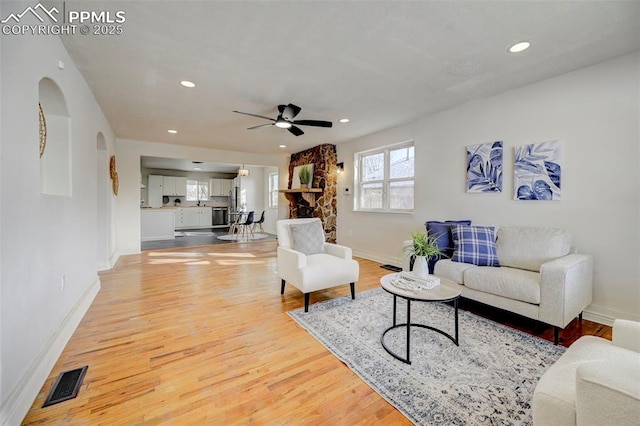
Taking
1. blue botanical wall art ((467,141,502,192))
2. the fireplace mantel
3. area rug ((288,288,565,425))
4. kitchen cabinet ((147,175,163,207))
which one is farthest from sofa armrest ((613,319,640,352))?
kitchen cabinet ((147,175,163,207))

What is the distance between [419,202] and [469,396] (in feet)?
10.3

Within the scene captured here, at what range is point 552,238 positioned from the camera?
8.71 ft

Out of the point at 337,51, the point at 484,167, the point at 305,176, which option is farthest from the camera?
the point at 305,176

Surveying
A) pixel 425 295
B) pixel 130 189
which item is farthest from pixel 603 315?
pixel 130 189

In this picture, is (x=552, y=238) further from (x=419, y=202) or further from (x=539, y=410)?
(x=539, y=410)

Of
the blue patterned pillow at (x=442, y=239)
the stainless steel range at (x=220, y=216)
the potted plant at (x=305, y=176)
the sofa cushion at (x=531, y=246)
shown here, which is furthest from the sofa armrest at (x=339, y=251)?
the stainless steel range at (x=220, y=216)

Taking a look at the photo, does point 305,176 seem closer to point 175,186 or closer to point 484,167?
point 484,167

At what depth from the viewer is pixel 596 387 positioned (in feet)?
2.68

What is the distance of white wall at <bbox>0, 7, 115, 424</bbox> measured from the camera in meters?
1.39

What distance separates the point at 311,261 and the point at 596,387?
7.86 ft

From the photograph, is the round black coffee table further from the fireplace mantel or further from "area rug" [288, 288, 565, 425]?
the fireplace mantel

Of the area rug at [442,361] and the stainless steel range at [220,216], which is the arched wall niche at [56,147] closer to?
the area rug at [442,361]

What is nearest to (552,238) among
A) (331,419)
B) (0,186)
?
(331,419)

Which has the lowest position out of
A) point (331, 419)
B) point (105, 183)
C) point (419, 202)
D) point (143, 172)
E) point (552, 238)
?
point (331, 419)
